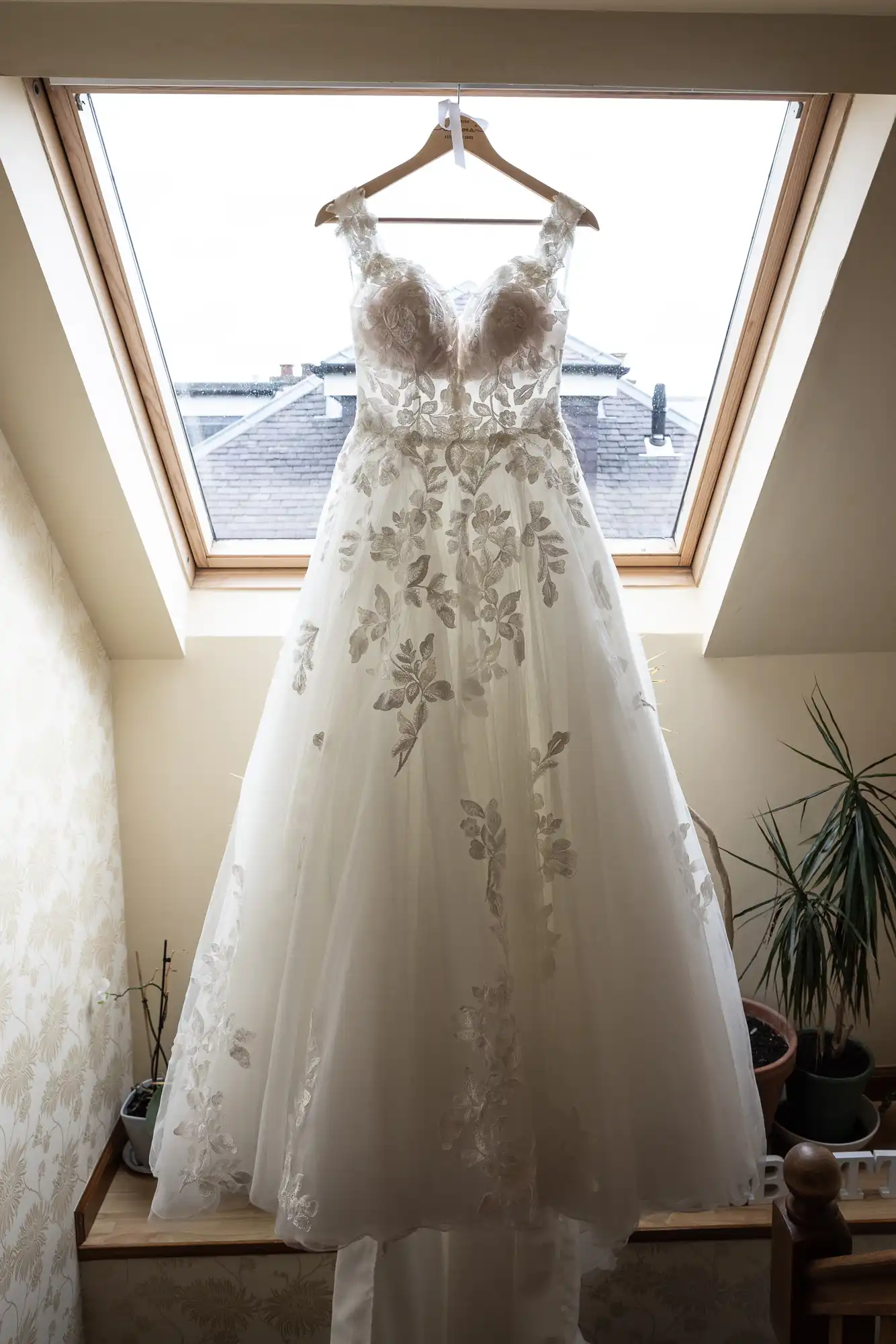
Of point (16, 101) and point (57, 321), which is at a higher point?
point (16, 101)

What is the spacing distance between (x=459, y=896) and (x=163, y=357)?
48.7 inches

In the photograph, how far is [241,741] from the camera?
2141 millimetres

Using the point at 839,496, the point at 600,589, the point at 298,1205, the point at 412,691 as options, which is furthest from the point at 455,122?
the point at 298,1205

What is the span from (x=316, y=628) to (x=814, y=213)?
3.49ft

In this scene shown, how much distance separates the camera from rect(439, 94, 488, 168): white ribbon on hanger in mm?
1347

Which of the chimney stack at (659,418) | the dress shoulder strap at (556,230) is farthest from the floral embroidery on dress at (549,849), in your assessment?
the chimney stack at (659,418)

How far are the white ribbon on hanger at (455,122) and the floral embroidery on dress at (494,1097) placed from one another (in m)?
0.93

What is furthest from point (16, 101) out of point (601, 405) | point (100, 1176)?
point (100, 1176)

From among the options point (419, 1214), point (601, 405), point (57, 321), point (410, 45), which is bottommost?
point (419, 1214)

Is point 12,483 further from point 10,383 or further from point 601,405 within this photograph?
point 601,405

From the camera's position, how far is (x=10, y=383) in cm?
151

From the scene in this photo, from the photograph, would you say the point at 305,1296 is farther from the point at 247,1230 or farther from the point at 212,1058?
the point at 212,1058

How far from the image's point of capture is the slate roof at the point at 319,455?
1.99 metres

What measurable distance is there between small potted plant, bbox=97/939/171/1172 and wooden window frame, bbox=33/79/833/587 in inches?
35.1
